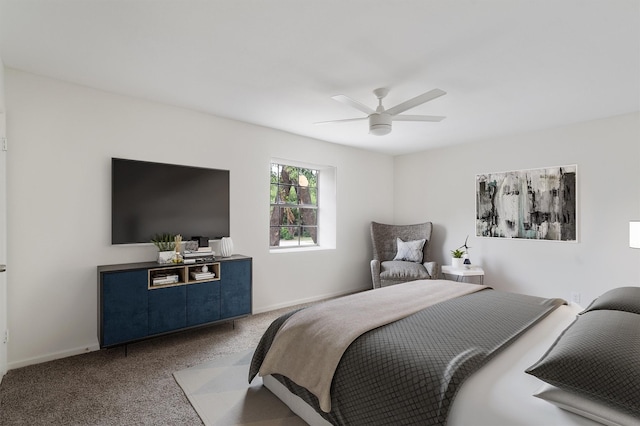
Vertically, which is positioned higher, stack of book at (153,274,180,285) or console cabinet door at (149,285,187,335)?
stack of book at (153,274,180,285)

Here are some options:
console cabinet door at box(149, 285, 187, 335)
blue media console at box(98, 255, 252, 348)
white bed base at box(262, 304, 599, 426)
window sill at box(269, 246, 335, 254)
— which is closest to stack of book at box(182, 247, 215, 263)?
blue media console at box(98, 255, 252, 348)

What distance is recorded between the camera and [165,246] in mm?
3285

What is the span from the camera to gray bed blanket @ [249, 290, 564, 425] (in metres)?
1.32

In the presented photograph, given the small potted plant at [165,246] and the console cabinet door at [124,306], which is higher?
the small potted plant at [165,246]

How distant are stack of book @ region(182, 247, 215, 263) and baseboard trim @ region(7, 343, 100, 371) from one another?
1.10 meters

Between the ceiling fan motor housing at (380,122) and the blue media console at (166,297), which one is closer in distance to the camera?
the blue media console at (166,297)

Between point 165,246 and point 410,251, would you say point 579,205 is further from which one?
point 165,246

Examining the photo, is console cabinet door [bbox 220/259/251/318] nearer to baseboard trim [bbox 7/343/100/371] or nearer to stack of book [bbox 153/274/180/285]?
stack of book [bbox 153/274/180/285]

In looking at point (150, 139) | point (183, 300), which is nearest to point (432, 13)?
point (150, 139)

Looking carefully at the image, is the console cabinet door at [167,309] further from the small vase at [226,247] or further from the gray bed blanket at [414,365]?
the gray bed blanket at [414,365]

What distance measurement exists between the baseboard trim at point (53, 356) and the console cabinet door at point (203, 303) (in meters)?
0.86

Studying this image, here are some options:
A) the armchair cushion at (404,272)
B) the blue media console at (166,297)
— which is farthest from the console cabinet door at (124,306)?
the armchair cushion at (404,272)

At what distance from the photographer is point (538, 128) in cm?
419

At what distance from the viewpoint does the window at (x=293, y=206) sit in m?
4.72
